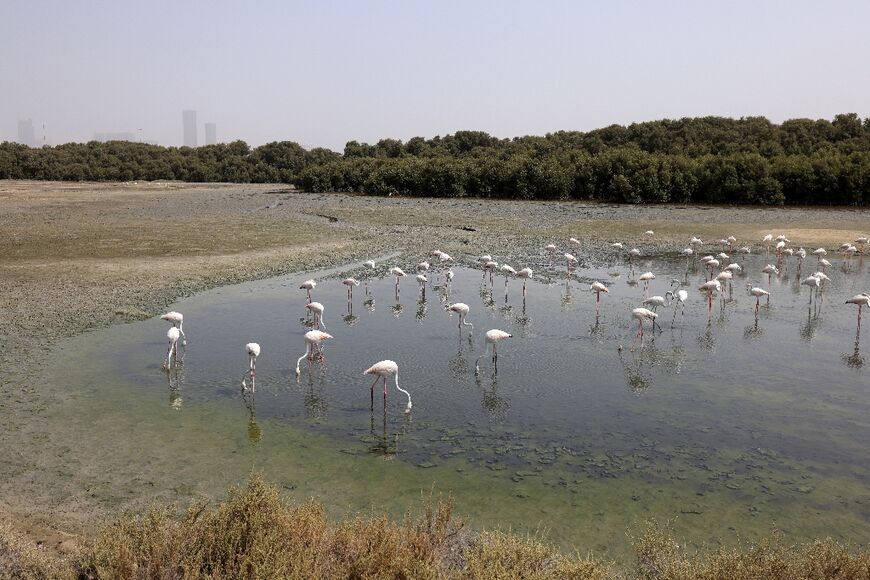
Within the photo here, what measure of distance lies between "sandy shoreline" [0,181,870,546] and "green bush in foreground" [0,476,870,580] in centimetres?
160

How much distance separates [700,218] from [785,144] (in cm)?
2192

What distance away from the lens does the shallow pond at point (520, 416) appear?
24.9 feet

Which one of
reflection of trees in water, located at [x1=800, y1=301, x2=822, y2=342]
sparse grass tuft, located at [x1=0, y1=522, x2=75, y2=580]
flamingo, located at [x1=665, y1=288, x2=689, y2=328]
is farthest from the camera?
flamingo, located at [x1=665, y1=288, x2=689, y2=328]

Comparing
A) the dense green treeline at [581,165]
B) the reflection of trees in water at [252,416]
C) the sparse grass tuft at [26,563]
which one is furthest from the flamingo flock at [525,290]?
the dense green treeline at [581,165]

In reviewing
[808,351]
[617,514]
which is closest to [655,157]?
[808,351]

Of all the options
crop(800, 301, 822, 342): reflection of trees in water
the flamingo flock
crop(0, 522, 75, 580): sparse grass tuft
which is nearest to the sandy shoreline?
crop(0, 522, 75, 580): sparse grass tuft

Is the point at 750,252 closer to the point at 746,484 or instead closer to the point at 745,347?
the point at 745,347

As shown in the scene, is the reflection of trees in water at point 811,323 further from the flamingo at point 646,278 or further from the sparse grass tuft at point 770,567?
the sparse grass tuft at point 770,567

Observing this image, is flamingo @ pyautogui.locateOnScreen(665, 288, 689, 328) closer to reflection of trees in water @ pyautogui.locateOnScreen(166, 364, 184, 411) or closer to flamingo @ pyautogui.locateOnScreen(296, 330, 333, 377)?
flamingo @ pyautogui.locateOnScreen(296, 330, 333, 377)

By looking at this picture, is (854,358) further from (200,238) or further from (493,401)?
(200,238)

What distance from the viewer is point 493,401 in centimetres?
1048

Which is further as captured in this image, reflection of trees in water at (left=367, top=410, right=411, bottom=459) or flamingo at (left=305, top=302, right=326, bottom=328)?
flamingo at (left=305, top=302, right=326, bottom=328)

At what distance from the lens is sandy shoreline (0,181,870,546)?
43.0 feet

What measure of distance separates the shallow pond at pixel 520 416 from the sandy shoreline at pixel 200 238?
934 mm
